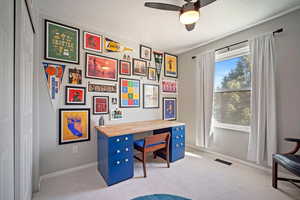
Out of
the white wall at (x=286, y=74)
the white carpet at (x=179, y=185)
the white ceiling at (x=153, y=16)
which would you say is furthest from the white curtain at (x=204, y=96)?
the white carpet at (x=179, y=185)

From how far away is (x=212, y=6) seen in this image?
181cm

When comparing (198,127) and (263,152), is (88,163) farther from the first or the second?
(263,152)

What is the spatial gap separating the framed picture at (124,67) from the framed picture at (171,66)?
113 centimetres

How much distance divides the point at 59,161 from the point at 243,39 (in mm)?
3970

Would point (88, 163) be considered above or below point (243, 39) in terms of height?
below

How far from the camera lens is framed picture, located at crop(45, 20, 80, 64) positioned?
2002 mm

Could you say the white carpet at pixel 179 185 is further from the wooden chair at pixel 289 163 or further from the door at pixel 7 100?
the door at pixel 7 100

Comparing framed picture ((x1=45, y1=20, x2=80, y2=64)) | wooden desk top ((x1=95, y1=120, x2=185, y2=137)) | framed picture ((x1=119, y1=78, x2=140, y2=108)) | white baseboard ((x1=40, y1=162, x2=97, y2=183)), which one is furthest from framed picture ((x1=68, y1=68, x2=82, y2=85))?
white baseboard ((x1=40, y1=162, x2=97, y2=183))

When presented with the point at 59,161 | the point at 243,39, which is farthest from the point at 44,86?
the point at 243,39

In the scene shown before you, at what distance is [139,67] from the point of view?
9.76 ft

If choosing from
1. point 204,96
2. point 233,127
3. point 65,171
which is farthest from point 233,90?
point 65,171

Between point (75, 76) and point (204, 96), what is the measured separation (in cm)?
271

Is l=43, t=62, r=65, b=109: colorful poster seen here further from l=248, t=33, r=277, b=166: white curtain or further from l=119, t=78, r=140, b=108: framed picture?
l=248, t=33, r=277, b=166: white curtain

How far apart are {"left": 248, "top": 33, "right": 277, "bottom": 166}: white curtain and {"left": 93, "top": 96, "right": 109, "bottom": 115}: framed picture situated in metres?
2.71
